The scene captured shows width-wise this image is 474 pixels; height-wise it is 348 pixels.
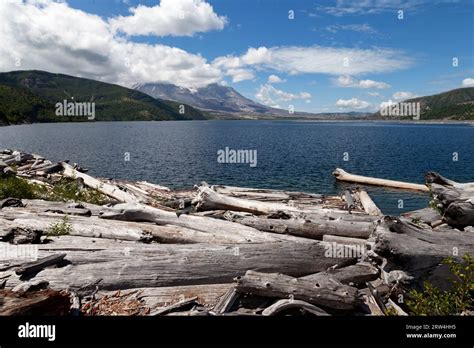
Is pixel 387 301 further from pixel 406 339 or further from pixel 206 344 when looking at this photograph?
pixel 206 344

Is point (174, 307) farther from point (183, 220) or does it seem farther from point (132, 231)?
point (183, 220)

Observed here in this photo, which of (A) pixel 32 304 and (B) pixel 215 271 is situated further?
(B) pixel 215 271

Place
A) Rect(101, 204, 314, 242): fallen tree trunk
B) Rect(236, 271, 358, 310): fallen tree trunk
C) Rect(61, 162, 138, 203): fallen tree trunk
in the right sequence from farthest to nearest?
Rect(61, 162, 138, 203): fallen tree trunk → Rect(101, 204, 314, 242): fallen tree trunk → Rect(236, 271, 358, 310): fallen tree trunk

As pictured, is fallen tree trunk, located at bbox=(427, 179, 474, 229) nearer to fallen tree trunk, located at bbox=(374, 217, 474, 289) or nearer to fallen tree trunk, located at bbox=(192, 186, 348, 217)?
fallen tree trunk, located at bbox=(374, 217, 474, 289)

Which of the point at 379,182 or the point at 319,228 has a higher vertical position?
the point at 379,182

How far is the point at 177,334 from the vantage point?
404cm

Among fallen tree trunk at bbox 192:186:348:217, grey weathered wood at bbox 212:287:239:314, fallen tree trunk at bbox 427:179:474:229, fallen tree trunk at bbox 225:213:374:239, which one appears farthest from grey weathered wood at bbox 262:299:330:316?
fallen tree trunk at bbox 192:186:348:217

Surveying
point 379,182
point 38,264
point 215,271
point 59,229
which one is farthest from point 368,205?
point 38,264

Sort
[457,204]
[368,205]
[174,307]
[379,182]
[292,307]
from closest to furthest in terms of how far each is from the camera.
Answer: [292,307] → [174,307] → [457,204] → [368,205] → [379,182]

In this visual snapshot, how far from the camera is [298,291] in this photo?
25.5 ft

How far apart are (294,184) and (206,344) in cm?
3908

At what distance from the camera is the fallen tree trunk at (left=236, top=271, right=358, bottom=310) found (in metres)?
7.71

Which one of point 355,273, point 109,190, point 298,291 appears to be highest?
point 109,190

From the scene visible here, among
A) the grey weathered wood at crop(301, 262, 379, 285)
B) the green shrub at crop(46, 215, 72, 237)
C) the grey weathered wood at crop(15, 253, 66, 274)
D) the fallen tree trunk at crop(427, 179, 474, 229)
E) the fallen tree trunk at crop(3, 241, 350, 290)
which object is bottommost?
the grey weathered wood at crop(301, 262, 379, 285)
